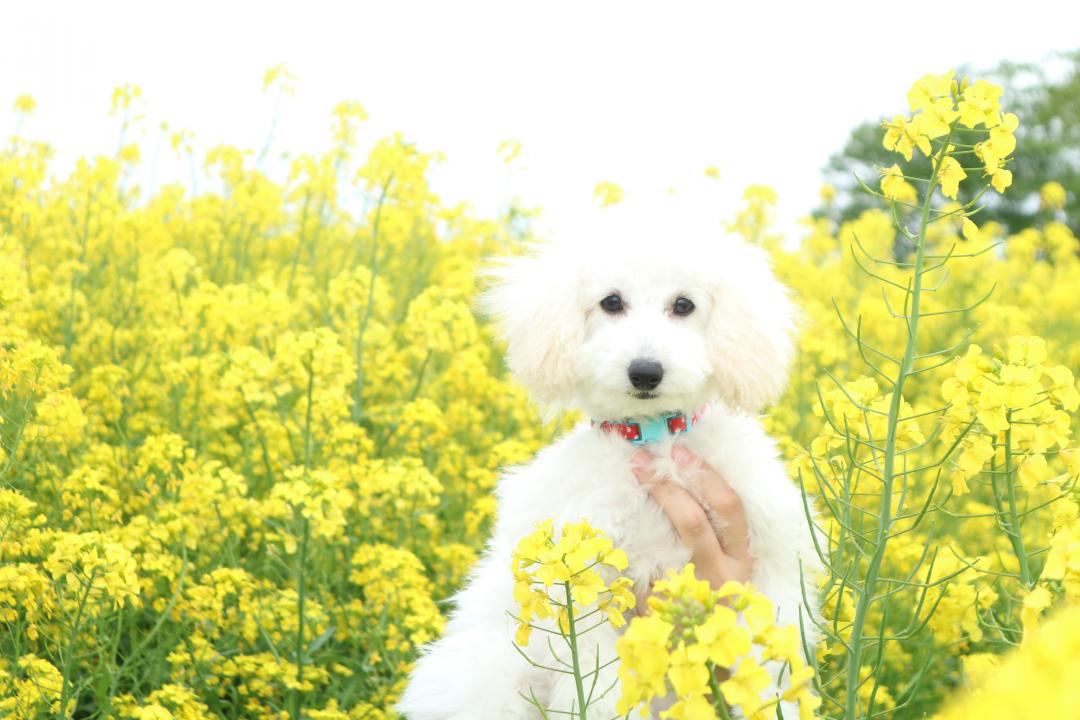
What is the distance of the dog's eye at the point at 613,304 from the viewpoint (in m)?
2.79

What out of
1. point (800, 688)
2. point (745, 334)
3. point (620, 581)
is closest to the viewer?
point (800, 688)

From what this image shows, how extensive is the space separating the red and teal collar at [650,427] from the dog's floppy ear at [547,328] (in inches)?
6.7

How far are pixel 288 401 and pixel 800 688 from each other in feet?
9.49

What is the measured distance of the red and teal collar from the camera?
2.78 m

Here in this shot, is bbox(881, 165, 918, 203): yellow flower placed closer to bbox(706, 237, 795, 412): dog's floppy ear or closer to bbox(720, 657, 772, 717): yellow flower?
bbox(706, 237, 795, 412): dog's floppy ear

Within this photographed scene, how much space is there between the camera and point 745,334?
8.96 feet

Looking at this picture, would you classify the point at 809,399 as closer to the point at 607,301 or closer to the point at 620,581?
the point at 607,301

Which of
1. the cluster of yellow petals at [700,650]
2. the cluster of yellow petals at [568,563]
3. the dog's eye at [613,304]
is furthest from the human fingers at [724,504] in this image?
the cluster of yellow petals at [700,650]

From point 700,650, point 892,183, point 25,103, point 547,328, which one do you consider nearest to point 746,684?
point 700,650

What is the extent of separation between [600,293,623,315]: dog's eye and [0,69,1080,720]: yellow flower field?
2.01 ft

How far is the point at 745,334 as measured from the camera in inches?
107

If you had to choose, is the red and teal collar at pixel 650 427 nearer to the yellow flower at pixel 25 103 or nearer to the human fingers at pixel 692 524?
the human fingers at pixel 692 524

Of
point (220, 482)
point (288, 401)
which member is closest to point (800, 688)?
point (220, 482)

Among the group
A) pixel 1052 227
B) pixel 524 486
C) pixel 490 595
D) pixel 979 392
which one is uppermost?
pixel 1052 227
